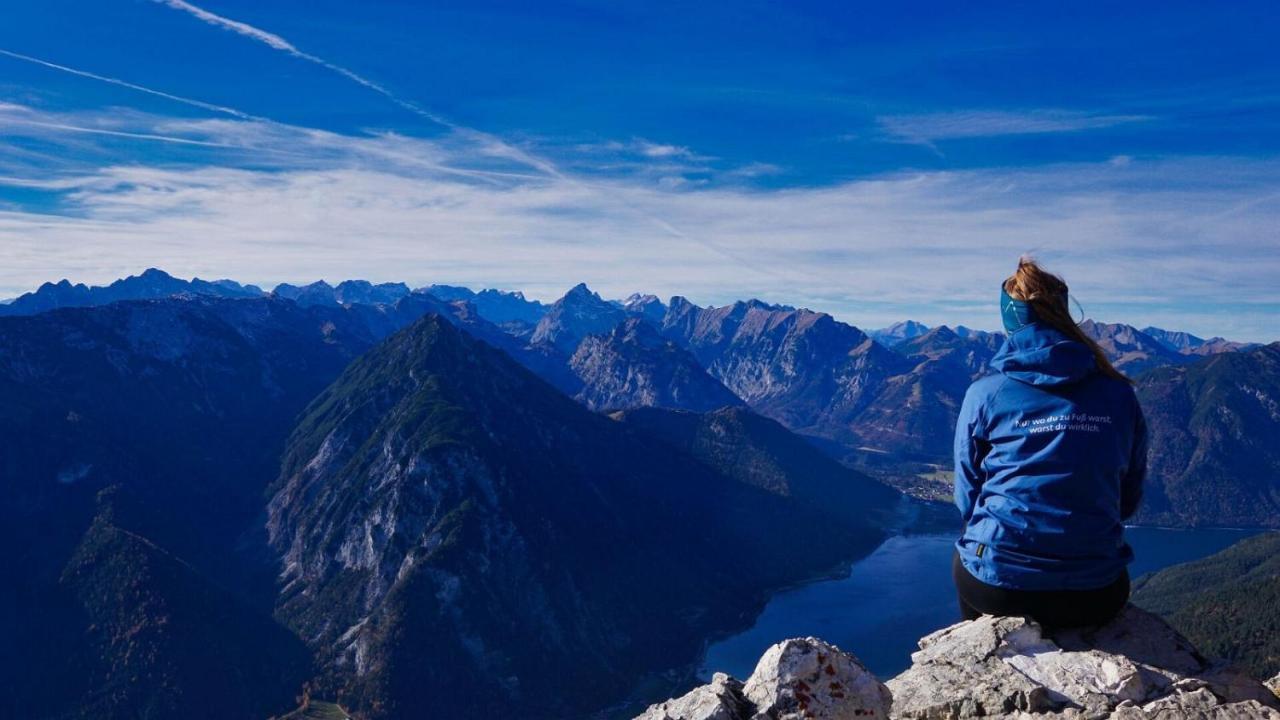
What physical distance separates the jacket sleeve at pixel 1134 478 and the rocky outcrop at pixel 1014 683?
208 cm

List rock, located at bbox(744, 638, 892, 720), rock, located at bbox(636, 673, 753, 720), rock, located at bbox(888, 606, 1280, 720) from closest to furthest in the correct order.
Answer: rock, located at bbox(888, 606, 1280, 720) < rock, located at bbox(744, 638, 892, 720) < rock, located at bbox(636, 673, 753, 720)

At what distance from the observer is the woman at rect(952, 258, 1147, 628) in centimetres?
1012

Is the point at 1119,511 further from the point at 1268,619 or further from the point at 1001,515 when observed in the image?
the point at 1268,619

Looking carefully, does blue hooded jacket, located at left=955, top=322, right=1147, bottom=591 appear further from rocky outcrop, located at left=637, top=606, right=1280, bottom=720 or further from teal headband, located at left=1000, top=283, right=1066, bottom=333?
rocky outcrop, located at left=637, top=606, right=1280, bottom=720

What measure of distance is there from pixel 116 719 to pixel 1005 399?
252 metres

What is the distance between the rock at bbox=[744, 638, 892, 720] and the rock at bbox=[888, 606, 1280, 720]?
724 mm

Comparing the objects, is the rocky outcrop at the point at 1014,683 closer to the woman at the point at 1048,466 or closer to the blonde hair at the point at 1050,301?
the woman at the point at 1048,466

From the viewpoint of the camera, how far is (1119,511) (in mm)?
10859

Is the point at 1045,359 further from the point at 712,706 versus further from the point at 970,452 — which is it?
the point at 712,706

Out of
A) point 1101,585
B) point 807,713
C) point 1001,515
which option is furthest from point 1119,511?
point 807,713

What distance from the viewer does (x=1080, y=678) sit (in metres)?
11.1

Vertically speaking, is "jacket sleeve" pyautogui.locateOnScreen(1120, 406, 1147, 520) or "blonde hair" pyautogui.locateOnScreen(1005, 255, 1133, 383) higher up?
"blonde hair" pyautogui.locateOnScreen(1005, 255, 1133, 383)

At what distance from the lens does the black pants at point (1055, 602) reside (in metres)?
11.0


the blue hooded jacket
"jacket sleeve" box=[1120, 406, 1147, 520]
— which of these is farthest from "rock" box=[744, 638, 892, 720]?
"jacket sleeve" box=[1120, 406, 1147, 520]
